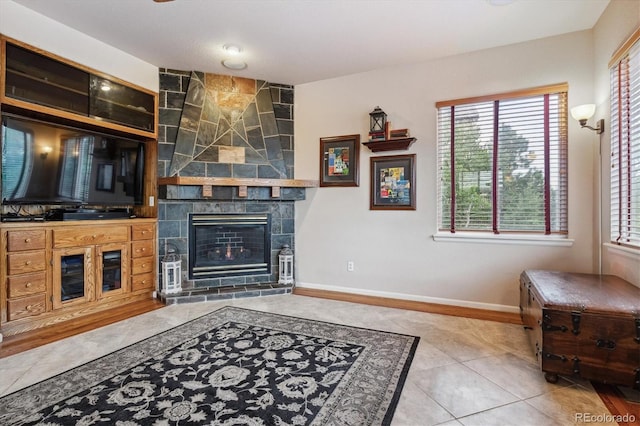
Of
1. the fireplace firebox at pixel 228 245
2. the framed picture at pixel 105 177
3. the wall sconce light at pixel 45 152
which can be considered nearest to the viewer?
the wall sconce light at pixel 45 152

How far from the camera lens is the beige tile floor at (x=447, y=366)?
5.40 feet

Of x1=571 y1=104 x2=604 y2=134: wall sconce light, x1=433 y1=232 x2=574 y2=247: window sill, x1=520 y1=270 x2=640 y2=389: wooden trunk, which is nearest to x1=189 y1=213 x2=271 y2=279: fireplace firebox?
x1=433 y1=232 x2=574 y2=247: window sill

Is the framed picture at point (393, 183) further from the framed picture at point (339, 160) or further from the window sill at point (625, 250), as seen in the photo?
the window sill at point (625, 250)

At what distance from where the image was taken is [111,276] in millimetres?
3381

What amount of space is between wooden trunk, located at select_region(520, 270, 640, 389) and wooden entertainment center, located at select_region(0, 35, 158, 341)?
386 centimetres

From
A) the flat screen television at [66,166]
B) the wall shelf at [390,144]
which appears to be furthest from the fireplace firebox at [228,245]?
the wall shelf at [390,144]

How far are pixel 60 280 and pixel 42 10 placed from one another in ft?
7.82

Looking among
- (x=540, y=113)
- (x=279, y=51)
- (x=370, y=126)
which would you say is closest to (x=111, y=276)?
(x=279, y=51)

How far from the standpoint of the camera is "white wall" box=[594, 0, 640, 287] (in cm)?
223

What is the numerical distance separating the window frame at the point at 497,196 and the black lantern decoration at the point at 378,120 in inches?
23.5

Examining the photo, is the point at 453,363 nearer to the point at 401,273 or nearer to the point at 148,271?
the point at 401,273

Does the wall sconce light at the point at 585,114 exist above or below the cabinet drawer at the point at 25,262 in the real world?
above

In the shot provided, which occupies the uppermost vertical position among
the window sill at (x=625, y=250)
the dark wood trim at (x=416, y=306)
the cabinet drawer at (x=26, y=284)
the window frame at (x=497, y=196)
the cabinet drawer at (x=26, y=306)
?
the window frame at (x=497, y=196)

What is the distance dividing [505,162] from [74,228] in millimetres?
4346
